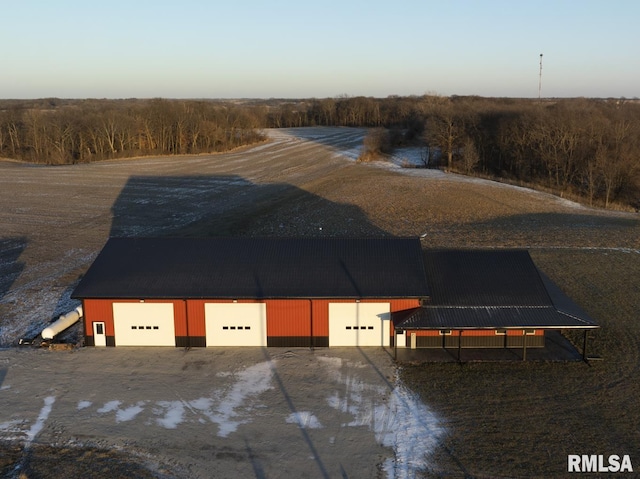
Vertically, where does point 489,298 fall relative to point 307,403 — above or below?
above

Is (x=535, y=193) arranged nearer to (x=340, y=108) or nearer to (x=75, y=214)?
(x=75, y=214)

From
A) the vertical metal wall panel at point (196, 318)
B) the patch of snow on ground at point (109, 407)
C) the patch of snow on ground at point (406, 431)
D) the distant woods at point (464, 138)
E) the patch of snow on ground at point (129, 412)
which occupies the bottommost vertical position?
the patch of snow on ground at point (406, 431)

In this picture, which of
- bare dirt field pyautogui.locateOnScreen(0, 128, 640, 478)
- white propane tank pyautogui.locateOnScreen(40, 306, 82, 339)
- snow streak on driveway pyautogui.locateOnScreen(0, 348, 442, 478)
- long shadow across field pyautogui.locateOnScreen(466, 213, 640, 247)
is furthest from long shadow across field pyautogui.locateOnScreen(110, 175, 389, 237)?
snow streak on driveway pyautogui.locateOnScreen(0, 348, 442, 478)

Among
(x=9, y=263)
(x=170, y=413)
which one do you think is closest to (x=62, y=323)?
(x=170, y=413)

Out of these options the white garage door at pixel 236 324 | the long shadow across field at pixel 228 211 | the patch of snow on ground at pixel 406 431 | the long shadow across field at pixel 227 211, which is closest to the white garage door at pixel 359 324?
the white garage door at pixel 236 324

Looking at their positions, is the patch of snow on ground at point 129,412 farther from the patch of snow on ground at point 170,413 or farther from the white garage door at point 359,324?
the white garage door at point 359,324

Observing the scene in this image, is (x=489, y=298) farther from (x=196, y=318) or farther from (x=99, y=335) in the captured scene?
(x=99, y=335)
